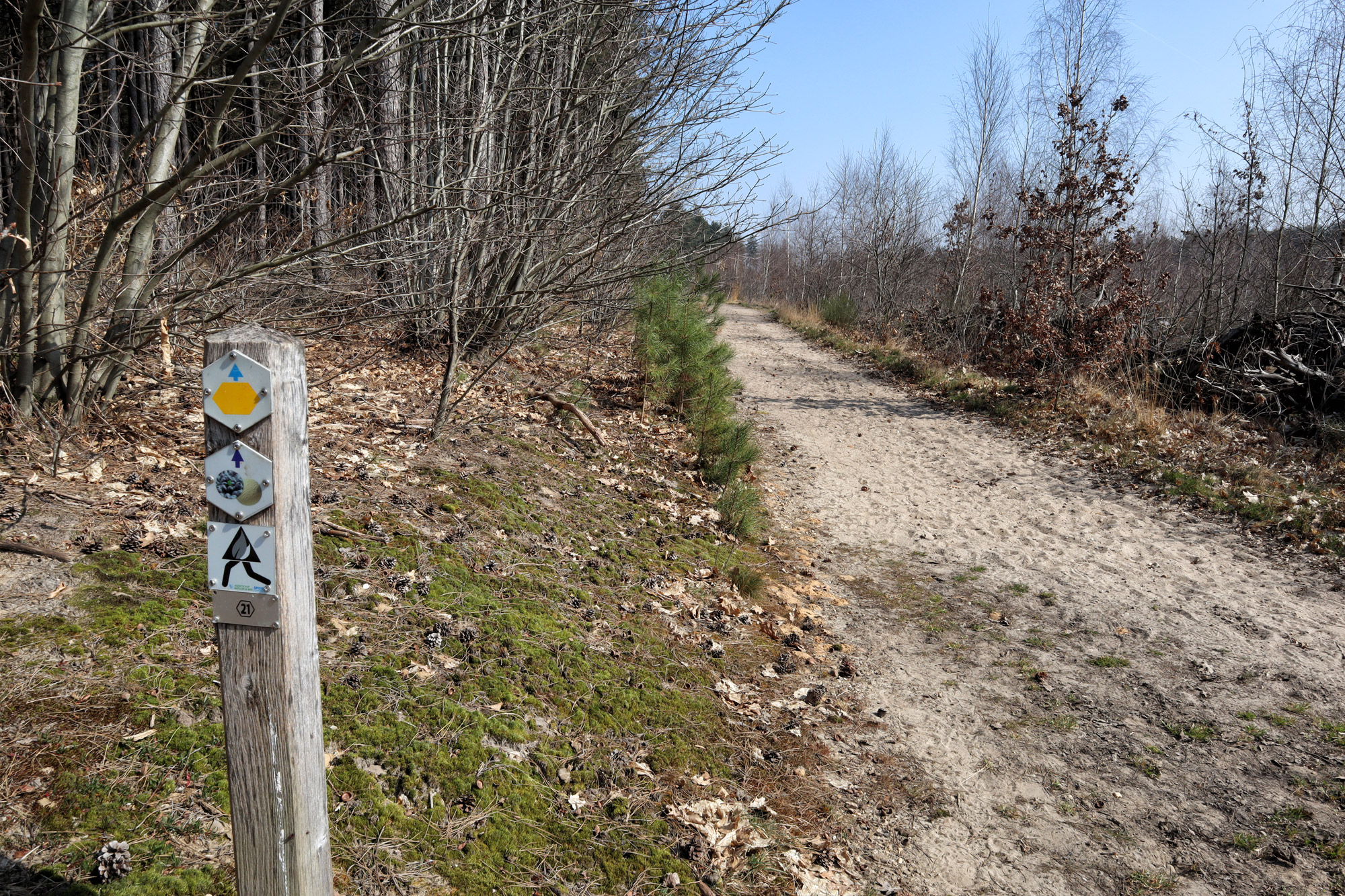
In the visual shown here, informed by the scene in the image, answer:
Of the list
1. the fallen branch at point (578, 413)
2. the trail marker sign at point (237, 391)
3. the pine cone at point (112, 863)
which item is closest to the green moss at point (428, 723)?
the pine cone at point (112, 863)

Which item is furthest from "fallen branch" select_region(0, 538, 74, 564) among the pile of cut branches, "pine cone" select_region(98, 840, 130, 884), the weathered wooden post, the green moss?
the pile of cut branches

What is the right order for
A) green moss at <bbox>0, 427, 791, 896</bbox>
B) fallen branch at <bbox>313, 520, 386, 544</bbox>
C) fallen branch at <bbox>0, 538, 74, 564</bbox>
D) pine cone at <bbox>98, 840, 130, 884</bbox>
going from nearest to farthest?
pine cone at <bbox>98, 840, 130, 884</bbox>, green moss at <bbox>0, 427, 791, 896</bbox>, fallen branch at <bbox>0, 538, 74, 564</bbox>, fallen branch at <bbox>313, 520, 386, 544</bbox>

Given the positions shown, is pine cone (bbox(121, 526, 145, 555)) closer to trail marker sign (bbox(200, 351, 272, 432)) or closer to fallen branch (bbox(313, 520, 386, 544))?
fallen branch (bbox(313, 520, 386, 544))

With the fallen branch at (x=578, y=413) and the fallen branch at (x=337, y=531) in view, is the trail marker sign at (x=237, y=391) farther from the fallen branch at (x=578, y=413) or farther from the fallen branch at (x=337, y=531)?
the fallen branch at (x=578, y=413)

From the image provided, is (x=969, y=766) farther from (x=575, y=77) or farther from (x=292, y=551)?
(x=575, y=77)

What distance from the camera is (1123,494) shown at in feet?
27.2

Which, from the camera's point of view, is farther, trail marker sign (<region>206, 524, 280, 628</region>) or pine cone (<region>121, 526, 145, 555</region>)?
pine cone (<region>121, 526, 145, 555</region>)

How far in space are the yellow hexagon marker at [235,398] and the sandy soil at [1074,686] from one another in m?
2.88

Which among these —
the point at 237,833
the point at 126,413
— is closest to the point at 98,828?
the point at 237,833

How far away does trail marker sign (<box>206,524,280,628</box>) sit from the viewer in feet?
5.56

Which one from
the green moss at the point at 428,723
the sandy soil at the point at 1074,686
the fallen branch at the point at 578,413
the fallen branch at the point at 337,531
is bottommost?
the sandy soil at the point at 1074,686

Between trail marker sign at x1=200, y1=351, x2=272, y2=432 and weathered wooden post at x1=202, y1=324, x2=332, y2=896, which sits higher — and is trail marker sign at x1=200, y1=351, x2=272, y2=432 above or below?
above

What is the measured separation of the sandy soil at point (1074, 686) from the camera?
3.25m

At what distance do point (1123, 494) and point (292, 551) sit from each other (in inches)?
345
